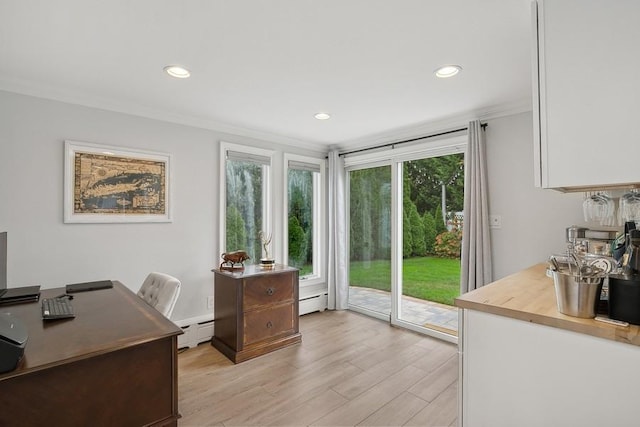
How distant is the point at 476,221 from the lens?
2.96 metres

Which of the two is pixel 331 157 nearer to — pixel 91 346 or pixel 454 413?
pixel 454 413

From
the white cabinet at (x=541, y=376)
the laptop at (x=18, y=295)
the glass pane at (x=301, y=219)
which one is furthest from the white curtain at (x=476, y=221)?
the laptop at (x=18, y=295)

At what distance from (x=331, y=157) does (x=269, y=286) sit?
2.08 meters

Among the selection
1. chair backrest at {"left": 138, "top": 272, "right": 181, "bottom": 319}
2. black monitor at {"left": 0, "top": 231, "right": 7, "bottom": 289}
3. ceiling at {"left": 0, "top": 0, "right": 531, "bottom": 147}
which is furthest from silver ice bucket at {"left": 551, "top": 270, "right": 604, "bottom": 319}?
black monitor at {"left": 0, "top": 231, "right": 7, "bottom": 289}

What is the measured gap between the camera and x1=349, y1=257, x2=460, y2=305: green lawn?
3598 mm

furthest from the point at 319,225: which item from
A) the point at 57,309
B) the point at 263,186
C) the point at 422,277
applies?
the point at 57,309

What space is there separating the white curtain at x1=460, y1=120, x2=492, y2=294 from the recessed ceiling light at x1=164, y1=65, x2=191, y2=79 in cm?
253

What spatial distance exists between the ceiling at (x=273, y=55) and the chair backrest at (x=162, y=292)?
1.50 m

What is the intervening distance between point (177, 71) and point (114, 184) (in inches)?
50.7

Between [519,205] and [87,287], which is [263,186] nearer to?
[87,287]

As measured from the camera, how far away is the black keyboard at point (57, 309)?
1593 mm

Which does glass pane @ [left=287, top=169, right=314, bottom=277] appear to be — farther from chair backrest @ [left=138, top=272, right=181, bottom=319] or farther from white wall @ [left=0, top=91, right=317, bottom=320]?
chair backrest @ [left=138, top=272, right=181, bottom=319]

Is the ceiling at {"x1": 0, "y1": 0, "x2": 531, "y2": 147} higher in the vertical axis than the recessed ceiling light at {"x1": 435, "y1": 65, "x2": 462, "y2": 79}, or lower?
higher

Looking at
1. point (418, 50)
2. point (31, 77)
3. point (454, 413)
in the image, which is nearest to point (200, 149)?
point (31, 77)
